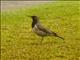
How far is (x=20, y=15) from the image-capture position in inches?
627

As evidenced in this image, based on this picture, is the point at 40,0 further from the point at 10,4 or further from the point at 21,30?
the point at 21,30

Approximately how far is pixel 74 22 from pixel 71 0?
21.1ft

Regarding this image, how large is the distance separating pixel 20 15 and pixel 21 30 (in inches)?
122

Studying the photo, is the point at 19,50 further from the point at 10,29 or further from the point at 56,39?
the point at 10,29

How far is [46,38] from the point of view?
11328 millimetres

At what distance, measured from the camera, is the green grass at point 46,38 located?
9.48 metres

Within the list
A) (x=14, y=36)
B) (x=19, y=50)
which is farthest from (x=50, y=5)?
(x=19, y=50)

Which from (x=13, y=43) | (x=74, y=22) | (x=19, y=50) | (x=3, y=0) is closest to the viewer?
(x=19, y=50)

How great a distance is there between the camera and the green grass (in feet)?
31.1

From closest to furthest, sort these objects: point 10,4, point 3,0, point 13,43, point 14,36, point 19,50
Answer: point 19,50 < point 13,43 < point 14,36 < point 10,4 < point 3,0

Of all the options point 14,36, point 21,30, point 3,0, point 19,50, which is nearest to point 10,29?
point 21,30

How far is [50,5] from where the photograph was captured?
18.3 m

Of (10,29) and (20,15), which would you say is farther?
(20,15)

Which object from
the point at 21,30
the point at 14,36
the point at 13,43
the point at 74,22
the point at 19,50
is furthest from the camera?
the point at 74,22
